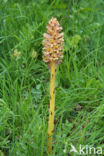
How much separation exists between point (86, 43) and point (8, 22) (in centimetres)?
99

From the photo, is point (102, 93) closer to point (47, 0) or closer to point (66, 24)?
point (66, 24)

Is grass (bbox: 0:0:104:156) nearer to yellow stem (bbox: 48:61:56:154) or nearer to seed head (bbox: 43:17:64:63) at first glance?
yellow stem (bbox: 48:61:56:154)

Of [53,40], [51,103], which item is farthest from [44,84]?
[53,40]

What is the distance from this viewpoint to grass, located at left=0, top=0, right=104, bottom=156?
5.64ft

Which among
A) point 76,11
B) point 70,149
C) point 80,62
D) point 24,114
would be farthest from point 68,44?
point 70,149

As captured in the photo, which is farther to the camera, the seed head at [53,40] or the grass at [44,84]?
the grass at [44,84]

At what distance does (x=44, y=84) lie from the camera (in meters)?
2.36

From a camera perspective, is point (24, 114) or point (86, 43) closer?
point (24, 114)

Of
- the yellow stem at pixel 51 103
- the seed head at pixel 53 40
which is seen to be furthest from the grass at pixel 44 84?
the seed head at pixel 53 40

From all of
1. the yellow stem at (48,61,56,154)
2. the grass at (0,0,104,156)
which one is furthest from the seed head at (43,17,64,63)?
the grass at (0,0,104,156)

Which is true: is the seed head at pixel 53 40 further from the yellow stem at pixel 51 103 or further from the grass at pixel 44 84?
the grass at pixel 44 84

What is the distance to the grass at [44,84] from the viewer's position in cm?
172

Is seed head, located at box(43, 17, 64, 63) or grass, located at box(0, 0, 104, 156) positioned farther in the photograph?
grass, located at box(0, 0, 104, 156)

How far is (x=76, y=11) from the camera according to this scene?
9.13 ft
